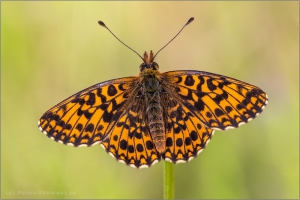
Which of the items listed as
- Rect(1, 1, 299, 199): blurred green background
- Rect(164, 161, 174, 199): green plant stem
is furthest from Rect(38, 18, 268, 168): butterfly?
Rect(1, 1, 299, 199): blurred green background

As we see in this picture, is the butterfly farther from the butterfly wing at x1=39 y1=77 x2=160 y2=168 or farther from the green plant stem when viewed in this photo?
the green plant stem

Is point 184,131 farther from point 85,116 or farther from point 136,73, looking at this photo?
point 136,73

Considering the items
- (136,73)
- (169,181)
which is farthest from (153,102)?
(136,73)

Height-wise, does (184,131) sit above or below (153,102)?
below
